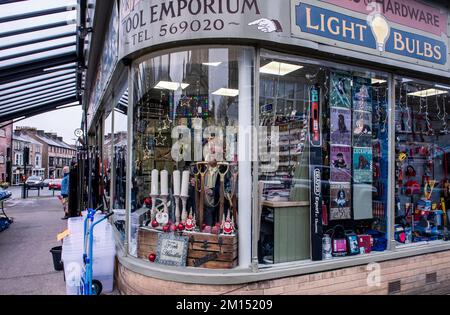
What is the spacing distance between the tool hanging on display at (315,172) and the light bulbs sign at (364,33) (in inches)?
26.9

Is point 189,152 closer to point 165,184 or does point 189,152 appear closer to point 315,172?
point 165,184

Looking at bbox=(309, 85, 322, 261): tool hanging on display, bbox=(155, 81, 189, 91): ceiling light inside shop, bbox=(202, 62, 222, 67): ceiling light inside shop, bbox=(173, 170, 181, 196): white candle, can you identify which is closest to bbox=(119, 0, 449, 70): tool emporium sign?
bbox=(202, 62, 222, 67): ceiling light inside shop

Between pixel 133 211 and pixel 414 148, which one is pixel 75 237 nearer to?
pixel 133 211

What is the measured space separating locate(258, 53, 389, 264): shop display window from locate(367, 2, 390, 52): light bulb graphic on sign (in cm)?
38

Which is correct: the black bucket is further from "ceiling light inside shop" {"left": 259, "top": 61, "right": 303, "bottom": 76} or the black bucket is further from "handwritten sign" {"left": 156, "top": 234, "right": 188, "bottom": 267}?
"ceiling light inside shop" {"left": 259, "top": 61, "right": 303, "bottom": 76}

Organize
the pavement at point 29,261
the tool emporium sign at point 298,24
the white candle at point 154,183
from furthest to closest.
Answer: the pavement at point 29,261, the white candle at point 154,183, the tool emporium sign at point 298,24

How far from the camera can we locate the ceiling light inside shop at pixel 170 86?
426 centimetres

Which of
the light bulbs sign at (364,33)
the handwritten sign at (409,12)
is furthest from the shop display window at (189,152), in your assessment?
the handwritten sign at (409,12)

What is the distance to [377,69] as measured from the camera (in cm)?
465

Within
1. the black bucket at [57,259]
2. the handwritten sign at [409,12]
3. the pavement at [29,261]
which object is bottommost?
the pavement at [29,261]

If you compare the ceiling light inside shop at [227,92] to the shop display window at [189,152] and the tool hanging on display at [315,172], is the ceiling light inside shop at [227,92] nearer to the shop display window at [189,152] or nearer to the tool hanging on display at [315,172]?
the shop display window at [189,152]

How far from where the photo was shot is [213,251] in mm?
3727

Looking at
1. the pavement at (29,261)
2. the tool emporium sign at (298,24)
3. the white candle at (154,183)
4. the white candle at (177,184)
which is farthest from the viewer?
the pavement at (29,261)

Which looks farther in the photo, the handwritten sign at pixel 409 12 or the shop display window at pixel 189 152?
the handwritten sign at pixel 409 12
